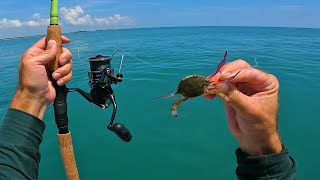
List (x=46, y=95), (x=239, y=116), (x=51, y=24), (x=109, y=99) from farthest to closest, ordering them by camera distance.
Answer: (x=109, y=99)
(x=51, y=24)
(x=46, y=95)
(x=239, y=116)

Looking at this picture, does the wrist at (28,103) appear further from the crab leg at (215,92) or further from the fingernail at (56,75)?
the crab leg at (215,92)

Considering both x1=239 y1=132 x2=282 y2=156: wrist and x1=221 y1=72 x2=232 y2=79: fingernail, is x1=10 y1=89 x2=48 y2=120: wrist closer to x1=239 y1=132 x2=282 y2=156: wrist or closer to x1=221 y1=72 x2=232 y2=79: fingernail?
x1=221 y1=72 x2=232 y2=79: fingernail

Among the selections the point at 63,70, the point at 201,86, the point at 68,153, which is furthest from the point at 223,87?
the point at 68,153

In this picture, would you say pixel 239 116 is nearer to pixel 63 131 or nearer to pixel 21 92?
pixel 21 92

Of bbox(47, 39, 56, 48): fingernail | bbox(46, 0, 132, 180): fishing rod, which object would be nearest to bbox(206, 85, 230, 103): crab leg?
bbox(46, 0, 132, 180): fishing rod

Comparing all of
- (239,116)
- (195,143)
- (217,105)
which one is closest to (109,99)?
(239,116)

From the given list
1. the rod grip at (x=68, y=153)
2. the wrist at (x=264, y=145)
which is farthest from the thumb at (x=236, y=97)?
the rod grip at (x=68, y=153)
